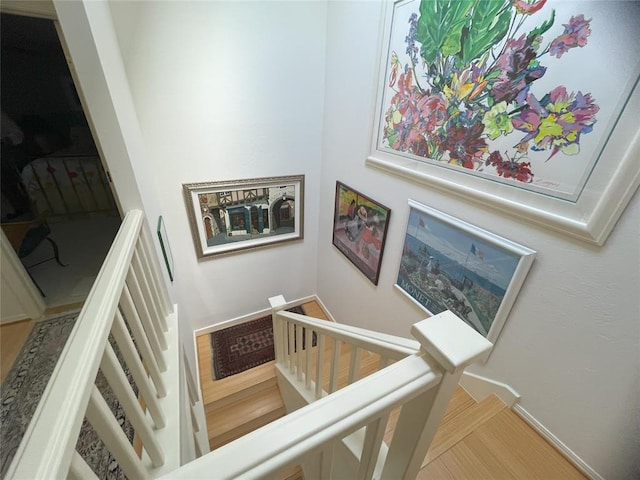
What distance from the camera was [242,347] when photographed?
8.17 ft

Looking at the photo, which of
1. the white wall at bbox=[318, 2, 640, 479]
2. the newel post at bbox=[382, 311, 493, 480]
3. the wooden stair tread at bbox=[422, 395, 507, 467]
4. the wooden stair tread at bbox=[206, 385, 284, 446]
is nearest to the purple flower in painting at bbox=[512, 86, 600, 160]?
the white wall at bbox=[318, 2, 640, 479]

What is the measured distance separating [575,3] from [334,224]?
1.76m

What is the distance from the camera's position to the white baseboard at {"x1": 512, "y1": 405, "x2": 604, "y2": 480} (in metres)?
0.97

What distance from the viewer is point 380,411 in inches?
18.1

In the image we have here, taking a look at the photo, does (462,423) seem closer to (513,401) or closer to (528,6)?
(513,401)

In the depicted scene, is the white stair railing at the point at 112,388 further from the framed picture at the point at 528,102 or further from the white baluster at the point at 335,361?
the framed picture at the point at 528,102

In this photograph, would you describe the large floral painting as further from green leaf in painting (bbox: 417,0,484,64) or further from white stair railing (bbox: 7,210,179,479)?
white stair railing (bbox: 7,210,179,479)

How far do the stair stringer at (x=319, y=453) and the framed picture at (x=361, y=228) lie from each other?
89cm

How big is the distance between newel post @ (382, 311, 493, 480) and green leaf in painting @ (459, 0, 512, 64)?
40.8 inches

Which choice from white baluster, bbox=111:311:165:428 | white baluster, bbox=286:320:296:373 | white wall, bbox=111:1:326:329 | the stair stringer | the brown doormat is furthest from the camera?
the brown doormat

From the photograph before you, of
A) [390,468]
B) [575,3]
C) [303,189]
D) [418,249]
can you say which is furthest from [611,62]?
[303,189]

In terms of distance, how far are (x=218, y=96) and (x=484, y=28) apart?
1.51m

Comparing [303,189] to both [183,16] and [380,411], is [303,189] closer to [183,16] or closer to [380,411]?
[183,16]

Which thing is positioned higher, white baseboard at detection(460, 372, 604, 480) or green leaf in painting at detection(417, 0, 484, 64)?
green leaf in painting at detection(417, 0, 484, 64)
